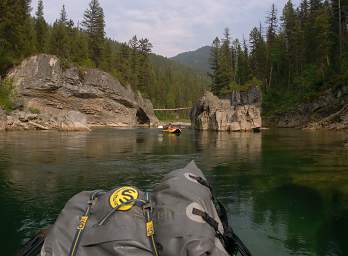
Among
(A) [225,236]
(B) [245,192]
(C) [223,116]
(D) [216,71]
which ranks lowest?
(B) [245,192]

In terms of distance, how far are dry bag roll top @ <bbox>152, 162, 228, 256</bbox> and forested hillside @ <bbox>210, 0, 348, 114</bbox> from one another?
4828 cm

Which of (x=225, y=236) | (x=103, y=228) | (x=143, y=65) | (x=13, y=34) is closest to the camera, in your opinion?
(x=103, y=228)

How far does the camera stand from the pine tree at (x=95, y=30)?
77688 mm

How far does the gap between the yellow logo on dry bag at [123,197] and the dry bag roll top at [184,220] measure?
0.84 ft

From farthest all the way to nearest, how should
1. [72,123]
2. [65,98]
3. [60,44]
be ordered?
1. [60,44]
2. [65,98]
3. [72,123]

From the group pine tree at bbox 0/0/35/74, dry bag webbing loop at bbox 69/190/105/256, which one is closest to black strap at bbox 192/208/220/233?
dry bag webbing loop at bbox 69/190/105/256

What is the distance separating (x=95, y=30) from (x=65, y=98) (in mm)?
26218

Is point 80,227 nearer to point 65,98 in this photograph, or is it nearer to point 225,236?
point 225,236

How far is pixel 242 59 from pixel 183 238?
3405 inches

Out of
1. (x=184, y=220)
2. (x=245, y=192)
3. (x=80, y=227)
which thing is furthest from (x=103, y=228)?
(x=245, y=192)

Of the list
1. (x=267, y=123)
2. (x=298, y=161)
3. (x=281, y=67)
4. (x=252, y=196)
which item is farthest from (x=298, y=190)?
(x=281, y=67)

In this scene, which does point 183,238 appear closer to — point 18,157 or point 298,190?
point 298,190

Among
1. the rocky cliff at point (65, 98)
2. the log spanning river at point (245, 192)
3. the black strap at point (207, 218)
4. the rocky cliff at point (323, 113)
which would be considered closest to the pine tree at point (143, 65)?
the rocky cliff at point (65, 98)

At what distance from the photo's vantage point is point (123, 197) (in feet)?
11.4
